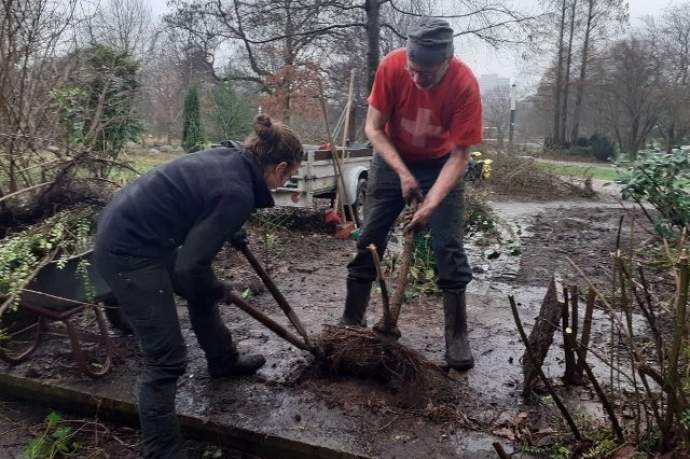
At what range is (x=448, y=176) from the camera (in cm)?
323

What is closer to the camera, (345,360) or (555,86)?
(345,360)

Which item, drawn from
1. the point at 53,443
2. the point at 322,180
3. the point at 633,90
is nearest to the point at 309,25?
the point at 322,180

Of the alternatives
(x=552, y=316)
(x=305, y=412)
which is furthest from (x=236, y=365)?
(x=552, y=316)

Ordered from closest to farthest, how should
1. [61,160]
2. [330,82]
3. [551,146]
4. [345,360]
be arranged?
[345,360], [61,160], [330,82], [551,146]

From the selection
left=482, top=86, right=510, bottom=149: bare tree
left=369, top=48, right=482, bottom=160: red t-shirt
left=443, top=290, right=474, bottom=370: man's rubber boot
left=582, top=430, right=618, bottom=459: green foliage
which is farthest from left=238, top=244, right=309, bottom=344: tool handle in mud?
left=482, top=86, right=510, bottom=149: bare tree

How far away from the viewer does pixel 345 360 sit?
10.1 feet

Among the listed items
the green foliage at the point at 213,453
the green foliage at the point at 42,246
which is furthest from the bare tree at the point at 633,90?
the green foliage at the point at 213,453

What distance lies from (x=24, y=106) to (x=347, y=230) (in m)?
3.86

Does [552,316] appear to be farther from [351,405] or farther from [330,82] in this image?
[330,82]

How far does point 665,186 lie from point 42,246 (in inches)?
193

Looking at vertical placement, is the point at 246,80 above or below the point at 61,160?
above

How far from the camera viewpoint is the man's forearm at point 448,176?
125 inches

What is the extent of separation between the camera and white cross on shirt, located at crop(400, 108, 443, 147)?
334 cm

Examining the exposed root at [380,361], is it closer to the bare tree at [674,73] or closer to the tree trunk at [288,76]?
the tree trunk at [288,76]
